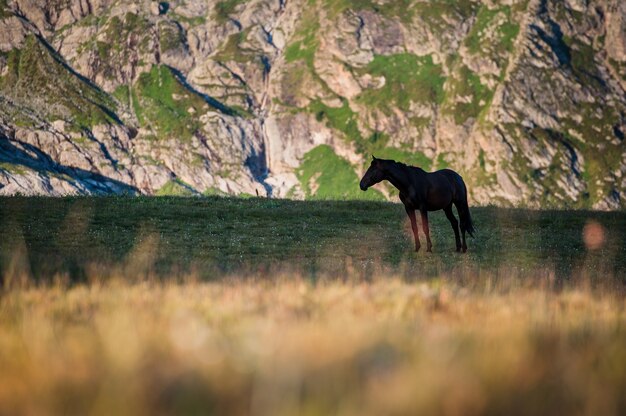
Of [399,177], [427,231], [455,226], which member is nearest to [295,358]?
[427,231]

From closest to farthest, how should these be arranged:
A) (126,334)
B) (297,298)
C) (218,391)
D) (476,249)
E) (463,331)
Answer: (218,391), (126,334), (463,331), (297,298), (476,249)

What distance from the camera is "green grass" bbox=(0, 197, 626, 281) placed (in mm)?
18703

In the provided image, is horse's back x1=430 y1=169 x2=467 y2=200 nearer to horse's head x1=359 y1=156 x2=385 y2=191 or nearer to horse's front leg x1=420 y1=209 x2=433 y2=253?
horse's front leg x1=420 y1=209 x2=433 y2=253

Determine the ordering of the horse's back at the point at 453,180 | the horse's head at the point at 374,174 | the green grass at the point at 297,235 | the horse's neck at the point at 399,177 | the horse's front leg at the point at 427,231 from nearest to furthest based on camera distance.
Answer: the green grass at the point at 297,235
the horse's front leg at the point at 427,231
the horse's neck at the point at 399,177
the horse's head at the point at 374,174
the horse's back at the point at 453,180

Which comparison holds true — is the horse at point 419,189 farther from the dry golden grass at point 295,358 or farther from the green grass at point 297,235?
the dry golden grass at point 295,358

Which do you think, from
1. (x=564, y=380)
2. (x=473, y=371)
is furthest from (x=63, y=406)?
(x=564, y=380)

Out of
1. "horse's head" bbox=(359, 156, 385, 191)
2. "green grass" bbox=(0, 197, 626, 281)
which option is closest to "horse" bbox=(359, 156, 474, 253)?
"horse's head" bbox=(359, 156, 385, 191)

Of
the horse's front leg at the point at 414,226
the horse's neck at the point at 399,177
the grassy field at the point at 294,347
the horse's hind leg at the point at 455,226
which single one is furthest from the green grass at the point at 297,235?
the grassy field at the point at 294,347

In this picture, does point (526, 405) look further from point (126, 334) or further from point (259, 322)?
point (126, 334)

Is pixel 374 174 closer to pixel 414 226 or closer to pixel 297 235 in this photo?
pixel 414 226

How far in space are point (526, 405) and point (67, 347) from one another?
3116 mm

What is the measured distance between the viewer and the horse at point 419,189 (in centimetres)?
2369

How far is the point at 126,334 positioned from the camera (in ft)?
14.7

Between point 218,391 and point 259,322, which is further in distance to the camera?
point 259,322
